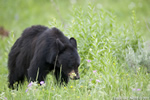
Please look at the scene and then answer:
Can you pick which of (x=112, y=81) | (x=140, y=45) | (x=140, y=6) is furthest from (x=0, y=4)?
(x=112, y=81)

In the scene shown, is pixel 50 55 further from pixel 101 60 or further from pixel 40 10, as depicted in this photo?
pixel 40 10

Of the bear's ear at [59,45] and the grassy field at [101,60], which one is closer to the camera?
the grassy field at [101,60]

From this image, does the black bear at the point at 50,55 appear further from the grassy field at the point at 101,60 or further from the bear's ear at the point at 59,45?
the grassy field at the point at 101,60

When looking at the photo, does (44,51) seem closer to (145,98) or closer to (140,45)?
(145,98)

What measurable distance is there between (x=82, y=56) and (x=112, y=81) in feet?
Answer: 6.35

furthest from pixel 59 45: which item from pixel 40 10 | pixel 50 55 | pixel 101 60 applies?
pixel 40 10

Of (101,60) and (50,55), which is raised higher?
(50,55)

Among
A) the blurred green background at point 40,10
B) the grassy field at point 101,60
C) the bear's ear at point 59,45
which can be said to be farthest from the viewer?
the blurred green background at point 40,10

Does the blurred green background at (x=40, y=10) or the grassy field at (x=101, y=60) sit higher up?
the blurred green background at (x=40, y=10)

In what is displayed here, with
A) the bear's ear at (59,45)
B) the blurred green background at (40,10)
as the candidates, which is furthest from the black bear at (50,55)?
the blurred green background at (40,10)

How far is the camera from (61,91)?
14.3 feet

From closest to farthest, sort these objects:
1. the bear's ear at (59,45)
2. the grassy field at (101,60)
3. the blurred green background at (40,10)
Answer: the grassy field at (101,60)
the bear's ear at (59,45)
the blurred green background at (40,10)

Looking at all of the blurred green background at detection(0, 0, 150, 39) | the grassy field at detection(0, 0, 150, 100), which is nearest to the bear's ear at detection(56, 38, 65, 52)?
the grassy field at detection(0, 0, 150, 100)

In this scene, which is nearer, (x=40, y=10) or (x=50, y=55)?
(x=50, y=55)
